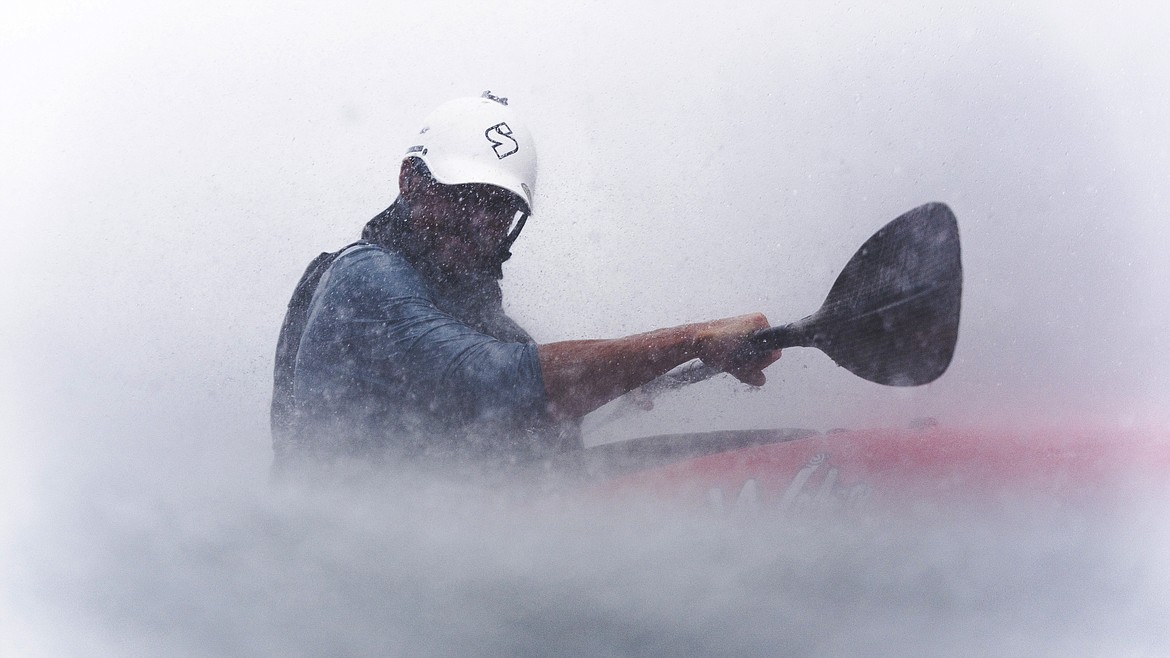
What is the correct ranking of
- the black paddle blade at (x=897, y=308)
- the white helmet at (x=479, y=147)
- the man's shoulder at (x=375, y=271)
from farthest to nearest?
the white helmet at (x=479, y=147) → the man's shoulder at (x=375, y=271) → the black paddle blade at (x=897, y=308)

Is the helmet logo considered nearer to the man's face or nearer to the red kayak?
the man's face

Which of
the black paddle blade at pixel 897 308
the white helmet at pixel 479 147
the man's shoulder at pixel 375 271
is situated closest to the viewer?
the black paddle blade at pixel 897 308

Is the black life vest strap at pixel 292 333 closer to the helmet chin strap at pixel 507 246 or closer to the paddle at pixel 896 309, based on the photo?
the helmet chin strap at pixel 507 246

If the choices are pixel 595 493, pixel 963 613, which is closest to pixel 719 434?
pixel 595 493

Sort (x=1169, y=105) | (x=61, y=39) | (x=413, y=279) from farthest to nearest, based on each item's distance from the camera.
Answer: (x=61, y=39) → (x=1169, y=105) → (x=413, y=279)

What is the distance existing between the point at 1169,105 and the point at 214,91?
1.95m

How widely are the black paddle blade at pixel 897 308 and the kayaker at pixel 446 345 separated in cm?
10

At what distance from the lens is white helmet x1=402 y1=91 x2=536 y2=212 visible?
1.70 m

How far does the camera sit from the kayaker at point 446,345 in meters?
1.52

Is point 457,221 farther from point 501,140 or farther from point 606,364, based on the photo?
point 606,364

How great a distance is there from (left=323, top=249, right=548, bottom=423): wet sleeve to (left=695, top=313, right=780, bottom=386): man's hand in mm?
268

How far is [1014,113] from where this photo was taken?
69.5 inches

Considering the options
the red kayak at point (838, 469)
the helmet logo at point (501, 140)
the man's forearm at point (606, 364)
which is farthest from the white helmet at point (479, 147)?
the red kayak at point (838, 469)

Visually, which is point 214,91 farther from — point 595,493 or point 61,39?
point 595,493
